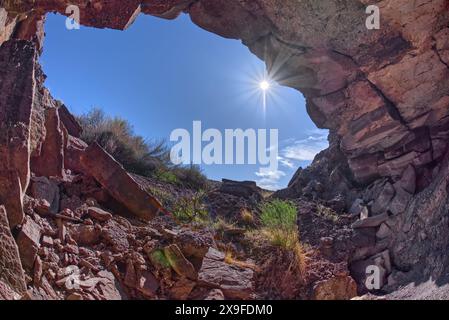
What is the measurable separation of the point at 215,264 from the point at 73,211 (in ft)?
5.71

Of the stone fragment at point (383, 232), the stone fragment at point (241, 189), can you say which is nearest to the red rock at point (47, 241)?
the stone fragment at point (383, 232)

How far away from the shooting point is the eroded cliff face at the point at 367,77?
17.2 ft

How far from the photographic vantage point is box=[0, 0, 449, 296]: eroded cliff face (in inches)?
207

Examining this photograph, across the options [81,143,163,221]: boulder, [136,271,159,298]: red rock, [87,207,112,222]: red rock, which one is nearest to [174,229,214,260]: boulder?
[136,271,159,298]: red rock

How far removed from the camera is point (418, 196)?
5559 mm

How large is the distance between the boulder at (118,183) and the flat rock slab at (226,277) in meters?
1.06

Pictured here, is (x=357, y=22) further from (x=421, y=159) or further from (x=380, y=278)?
(x=380, y=278)

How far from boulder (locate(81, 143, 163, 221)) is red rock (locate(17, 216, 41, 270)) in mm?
1357

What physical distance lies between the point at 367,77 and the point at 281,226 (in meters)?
3.32

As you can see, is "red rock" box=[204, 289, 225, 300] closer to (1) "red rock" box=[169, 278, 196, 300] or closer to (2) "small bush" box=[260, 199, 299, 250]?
(1) "red rock" box=[169, 278, 196, 300]

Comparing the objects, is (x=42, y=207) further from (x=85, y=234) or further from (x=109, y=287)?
(x=109, y=287)

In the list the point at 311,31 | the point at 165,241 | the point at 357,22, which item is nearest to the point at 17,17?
the point at 165,241

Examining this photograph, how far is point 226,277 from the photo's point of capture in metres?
4.05

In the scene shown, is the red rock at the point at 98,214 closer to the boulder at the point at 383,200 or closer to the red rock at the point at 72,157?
the red rock at the point at 72,157
